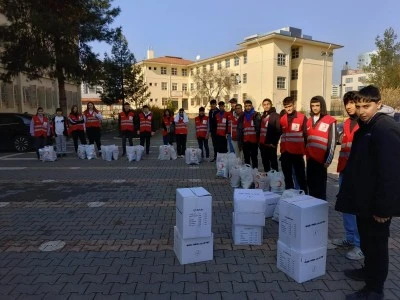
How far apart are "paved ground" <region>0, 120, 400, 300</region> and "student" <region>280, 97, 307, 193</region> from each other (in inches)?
36.4

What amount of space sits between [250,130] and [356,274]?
5.01m

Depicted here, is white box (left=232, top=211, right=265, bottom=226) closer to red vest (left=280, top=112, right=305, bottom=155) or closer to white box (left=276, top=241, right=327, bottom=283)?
white box (left=276, top=241, right=327, bottom=283)

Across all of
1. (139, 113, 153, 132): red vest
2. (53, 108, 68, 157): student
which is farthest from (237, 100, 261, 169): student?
(53, 108, 68, 157): student

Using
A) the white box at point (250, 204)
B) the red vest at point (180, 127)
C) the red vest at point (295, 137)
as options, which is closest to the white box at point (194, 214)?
the white box at point (250, 204)

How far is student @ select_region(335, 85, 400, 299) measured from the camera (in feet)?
8.77

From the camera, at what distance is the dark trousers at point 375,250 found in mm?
2930

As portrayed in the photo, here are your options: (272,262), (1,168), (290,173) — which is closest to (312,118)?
(290,173)

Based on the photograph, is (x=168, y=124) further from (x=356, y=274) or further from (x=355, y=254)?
(x=356, y=274)

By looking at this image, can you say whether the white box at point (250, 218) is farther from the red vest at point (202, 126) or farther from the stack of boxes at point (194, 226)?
the red vest at point (202, 126)

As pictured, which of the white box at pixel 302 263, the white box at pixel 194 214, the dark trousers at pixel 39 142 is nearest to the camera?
the white box at pixel 302 263

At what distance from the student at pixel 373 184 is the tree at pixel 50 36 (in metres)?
15.8

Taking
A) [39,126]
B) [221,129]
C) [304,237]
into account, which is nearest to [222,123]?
[221,129]

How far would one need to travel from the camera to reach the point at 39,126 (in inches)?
447

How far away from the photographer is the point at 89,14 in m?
17.3
